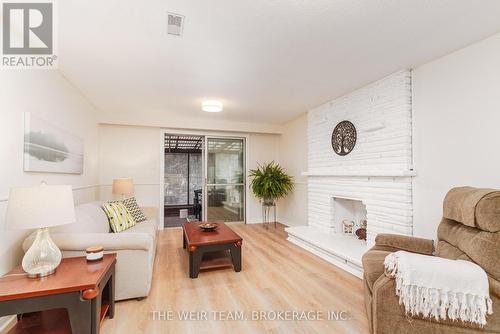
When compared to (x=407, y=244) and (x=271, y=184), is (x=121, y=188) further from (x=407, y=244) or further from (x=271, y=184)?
(x=407, y=244)

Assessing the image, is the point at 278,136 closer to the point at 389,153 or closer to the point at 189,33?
the point at 389,153

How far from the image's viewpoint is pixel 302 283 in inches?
102

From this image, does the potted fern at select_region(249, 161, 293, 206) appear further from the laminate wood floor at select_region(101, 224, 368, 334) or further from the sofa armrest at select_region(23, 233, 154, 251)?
the sofa armrest at select_region(23, 233, 154, 251)

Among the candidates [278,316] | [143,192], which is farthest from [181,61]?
[143,192]

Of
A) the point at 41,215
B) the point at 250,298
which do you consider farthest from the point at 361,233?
the point at 41,215

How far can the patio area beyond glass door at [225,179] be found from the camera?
553 centimetres

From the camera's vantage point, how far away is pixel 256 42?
2168 millimetres

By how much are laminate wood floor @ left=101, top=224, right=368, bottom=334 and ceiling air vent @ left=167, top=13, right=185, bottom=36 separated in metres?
2.38

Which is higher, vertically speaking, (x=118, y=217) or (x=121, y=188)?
(x=121, y=188)

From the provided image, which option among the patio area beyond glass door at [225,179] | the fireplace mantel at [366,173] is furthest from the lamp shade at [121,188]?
the fireplace mantel at [366,173]

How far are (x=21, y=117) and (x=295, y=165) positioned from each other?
4.47 meters

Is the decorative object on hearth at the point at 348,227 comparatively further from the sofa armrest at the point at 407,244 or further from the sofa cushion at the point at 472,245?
the sofa cushion at the point at 472,245

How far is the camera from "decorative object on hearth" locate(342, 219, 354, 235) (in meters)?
3.93

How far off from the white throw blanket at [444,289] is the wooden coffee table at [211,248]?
1.77 m
